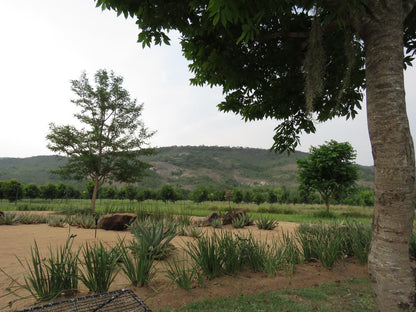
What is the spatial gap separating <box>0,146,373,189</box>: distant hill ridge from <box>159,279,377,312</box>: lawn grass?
71519 mm

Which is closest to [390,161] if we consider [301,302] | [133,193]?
[301,302]

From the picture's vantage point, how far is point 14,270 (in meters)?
3.72

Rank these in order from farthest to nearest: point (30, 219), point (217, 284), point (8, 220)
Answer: point (30, 219) → point (8, 220) → point (217, 284)

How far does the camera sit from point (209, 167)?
368 feet

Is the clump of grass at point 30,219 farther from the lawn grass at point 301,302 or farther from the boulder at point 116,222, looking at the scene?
the lawn grass at point 301,302

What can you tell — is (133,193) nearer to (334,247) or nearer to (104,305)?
(334,247)

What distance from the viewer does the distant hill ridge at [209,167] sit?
8439 centimetres

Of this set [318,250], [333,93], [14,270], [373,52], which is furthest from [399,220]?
[14,270]

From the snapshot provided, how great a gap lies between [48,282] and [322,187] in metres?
18.5

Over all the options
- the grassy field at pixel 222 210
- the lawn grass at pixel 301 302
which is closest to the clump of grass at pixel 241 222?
the grassy field at pixel 222 210

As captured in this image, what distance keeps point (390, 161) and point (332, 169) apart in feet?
56.7

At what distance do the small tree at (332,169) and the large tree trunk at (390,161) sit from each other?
16157 mm

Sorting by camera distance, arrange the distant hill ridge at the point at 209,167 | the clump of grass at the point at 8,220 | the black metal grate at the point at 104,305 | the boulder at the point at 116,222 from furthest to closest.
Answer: the distant hill ridge at the point at 209,167
the clump of grass at the point at 8,220
the boulder at the point at 116,222
the black metal grate at the point at 104,305

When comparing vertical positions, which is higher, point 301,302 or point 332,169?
point 332,169
